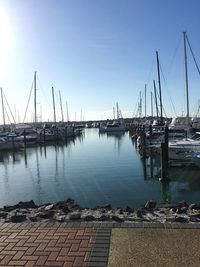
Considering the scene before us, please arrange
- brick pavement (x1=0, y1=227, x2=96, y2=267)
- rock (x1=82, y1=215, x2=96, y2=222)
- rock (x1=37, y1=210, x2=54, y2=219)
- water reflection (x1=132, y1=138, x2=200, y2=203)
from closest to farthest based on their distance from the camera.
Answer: brick pavement (x1=0, y1=227, x2=96, y2=267) → rock (x1=82, y1=215, x2=96, y2=222) → rock (x1=37, y1=210, x2=54, y2=219) → water reflection (x1=132, y1=138, x2=200, y2=203)

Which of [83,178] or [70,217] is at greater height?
[70,217]

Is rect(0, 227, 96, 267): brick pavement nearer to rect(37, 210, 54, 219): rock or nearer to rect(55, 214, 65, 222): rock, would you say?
rect(55, 214, 65, 222): rock

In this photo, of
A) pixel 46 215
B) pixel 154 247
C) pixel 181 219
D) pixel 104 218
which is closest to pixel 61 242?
pixel 154 247

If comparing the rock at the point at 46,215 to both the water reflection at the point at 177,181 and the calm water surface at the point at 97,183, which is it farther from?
the water reflection at the point at 177,181

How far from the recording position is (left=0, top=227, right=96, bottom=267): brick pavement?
616cm

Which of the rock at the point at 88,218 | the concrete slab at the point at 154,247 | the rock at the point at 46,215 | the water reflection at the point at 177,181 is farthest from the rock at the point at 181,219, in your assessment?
the water reflection at the point at 177,181

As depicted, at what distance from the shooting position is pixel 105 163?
30.7m

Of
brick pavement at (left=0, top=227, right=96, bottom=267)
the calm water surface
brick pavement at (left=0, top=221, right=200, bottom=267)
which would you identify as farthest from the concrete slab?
the calm water surface

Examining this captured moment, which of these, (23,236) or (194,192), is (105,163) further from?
(23,236)

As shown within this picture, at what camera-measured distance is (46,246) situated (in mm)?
6848

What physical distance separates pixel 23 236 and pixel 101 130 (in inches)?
3253

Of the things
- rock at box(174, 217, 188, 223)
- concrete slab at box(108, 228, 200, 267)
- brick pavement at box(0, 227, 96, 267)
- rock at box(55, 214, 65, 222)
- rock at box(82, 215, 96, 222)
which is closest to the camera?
concrete slab at box(108, 228, 200, 267)

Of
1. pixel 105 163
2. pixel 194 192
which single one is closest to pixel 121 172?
pixel 105 163

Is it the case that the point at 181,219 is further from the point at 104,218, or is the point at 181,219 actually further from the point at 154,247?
the point at 154,247
